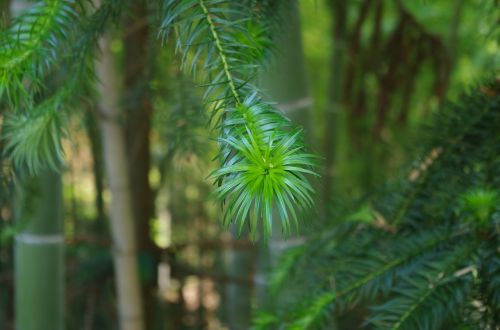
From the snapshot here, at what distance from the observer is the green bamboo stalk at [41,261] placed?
0.85 meters

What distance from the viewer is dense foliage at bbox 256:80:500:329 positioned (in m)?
0.49

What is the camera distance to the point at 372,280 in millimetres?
545

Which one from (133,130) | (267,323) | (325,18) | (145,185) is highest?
(325,18)

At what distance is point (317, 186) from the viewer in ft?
2.32

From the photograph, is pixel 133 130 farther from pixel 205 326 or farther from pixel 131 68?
pixel 205 326

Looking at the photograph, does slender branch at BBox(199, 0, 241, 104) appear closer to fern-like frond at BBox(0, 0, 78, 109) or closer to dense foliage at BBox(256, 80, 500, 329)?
fern-like frond at BBox(0, 0, 78, 109)

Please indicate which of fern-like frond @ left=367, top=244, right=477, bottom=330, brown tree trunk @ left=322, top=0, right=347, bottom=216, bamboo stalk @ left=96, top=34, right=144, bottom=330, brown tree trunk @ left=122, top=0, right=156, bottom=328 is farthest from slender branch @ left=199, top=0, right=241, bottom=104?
brown tree trunk @ left=322, top=0, right=347, bottom=216

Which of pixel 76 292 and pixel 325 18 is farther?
pixel 325 18

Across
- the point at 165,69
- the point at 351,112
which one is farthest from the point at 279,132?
the point at 351,112

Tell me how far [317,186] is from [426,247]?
0.18 m

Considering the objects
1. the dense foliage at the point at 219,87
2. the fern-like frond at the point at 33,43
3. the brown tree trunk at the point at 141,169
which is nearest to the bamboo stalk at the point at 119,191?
the brown tree trunk at the point at 141,169

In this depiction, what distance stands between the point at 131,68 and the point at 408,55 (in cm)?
48

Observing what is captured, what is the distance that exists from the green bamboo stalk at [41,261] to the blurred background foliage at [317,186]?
4 cm

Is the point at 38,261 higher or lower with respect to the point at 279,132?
lower
